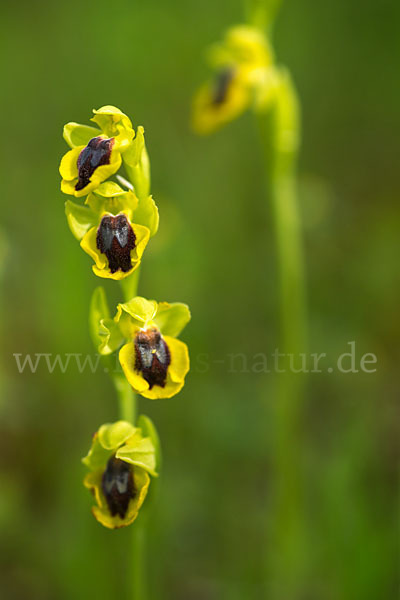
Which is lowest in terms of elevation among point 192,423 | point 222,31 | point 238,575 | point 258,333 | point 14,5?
point 238,575

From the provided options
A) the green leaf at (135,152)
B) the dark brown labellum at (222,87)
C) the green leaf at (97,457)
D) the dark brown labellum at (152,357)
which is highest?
the dark brown labellum at (222,87)

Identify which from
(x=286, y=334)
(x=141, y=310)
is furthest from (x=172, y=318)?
(x=286, y=334)

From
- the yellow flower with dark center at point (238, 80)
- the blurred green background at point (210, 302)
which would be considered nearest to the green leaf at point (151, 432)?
the blurred green background at point (210, 302)

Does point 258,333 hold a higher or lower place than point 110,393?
higher

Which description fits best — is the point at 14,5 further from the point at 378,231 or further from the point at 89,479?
the point at 89,479

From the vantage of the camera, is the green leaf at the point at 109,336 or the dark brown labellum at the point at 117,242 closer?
the dark brown labellum at the point at 117,242

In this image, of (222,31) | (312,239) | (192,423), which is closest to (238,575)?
(192,423)

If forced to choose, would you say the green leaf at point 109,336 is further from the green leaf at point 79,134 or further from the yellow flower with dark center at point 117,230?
the green leaf at point 79,134

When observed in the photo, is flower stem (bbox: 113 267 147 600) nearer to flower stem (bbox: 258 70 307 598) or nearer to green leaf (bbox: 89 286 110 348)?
green leaf (bbox: 89 286 110 348)
